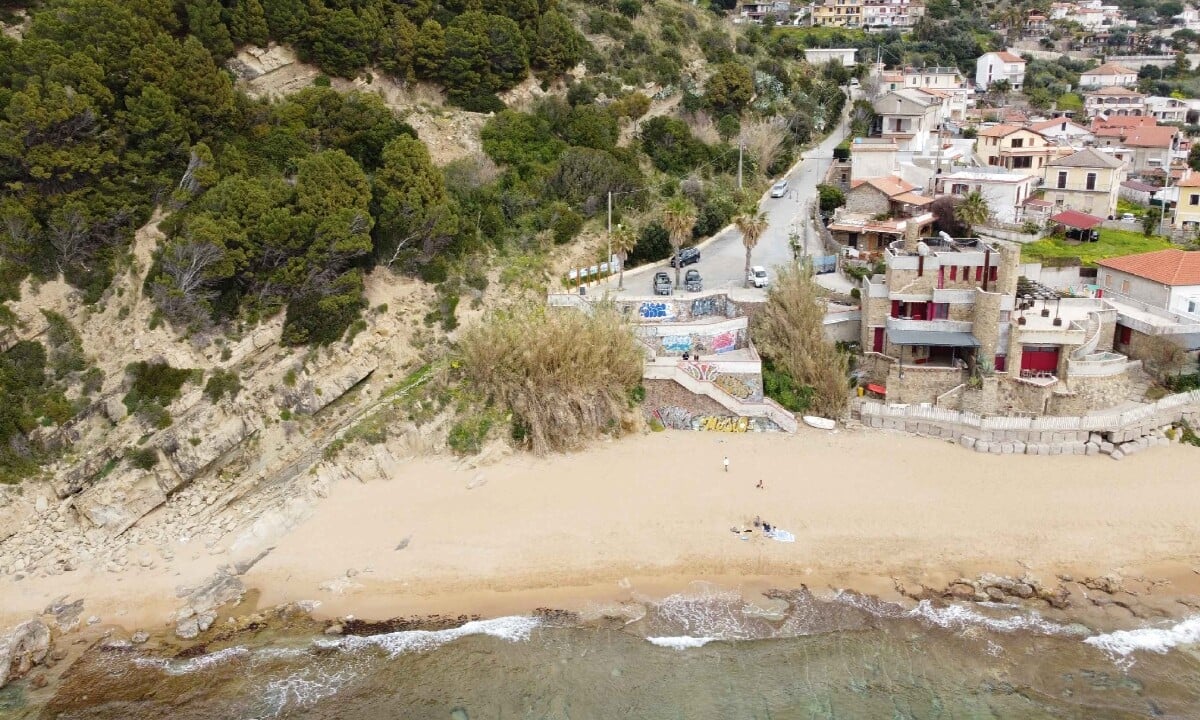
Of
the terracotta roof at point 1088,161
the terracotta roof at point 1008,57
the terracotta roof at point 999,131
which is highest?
the terracotta roof at point 1008,57

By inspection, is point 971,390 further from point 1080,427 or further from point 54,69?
point 54,69

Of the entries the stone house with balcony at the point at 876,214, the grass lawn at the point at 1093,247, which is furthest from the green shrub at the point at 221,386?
the grass lawn at the point at 1093,247

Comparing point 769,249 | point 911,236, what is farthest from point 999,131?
point 911,236

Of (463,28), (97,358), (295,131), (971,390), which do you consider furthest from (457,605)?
(463,28)

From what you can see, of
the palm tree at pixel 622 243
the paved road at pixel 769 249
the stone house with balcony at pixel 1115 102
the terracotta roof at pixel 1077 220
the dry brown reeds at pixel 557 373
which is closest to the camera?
the dry brown reeds at pixel 557 373

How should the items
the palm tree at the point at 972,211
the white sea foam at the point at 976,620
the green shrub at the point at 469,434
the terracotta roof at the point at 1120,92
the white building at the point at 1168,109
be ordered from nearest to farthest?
the white sea foam at the point at 976,620, the green shrub at the point at 469,434, the palm tree at the point at 972,211, the white building at the point at 1168,109, the terracotta roof at the point at 1120,92

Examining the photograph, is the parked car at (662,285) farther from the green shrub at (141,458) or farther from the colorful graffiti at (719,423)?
the green shrub at (141,458)

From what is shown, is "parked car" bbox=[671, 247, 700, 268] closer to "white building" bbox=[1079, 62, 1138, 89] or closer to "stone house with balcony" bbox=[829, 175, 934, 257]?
"stone house with balcony" bbox=[829, 175, 934, 257]
